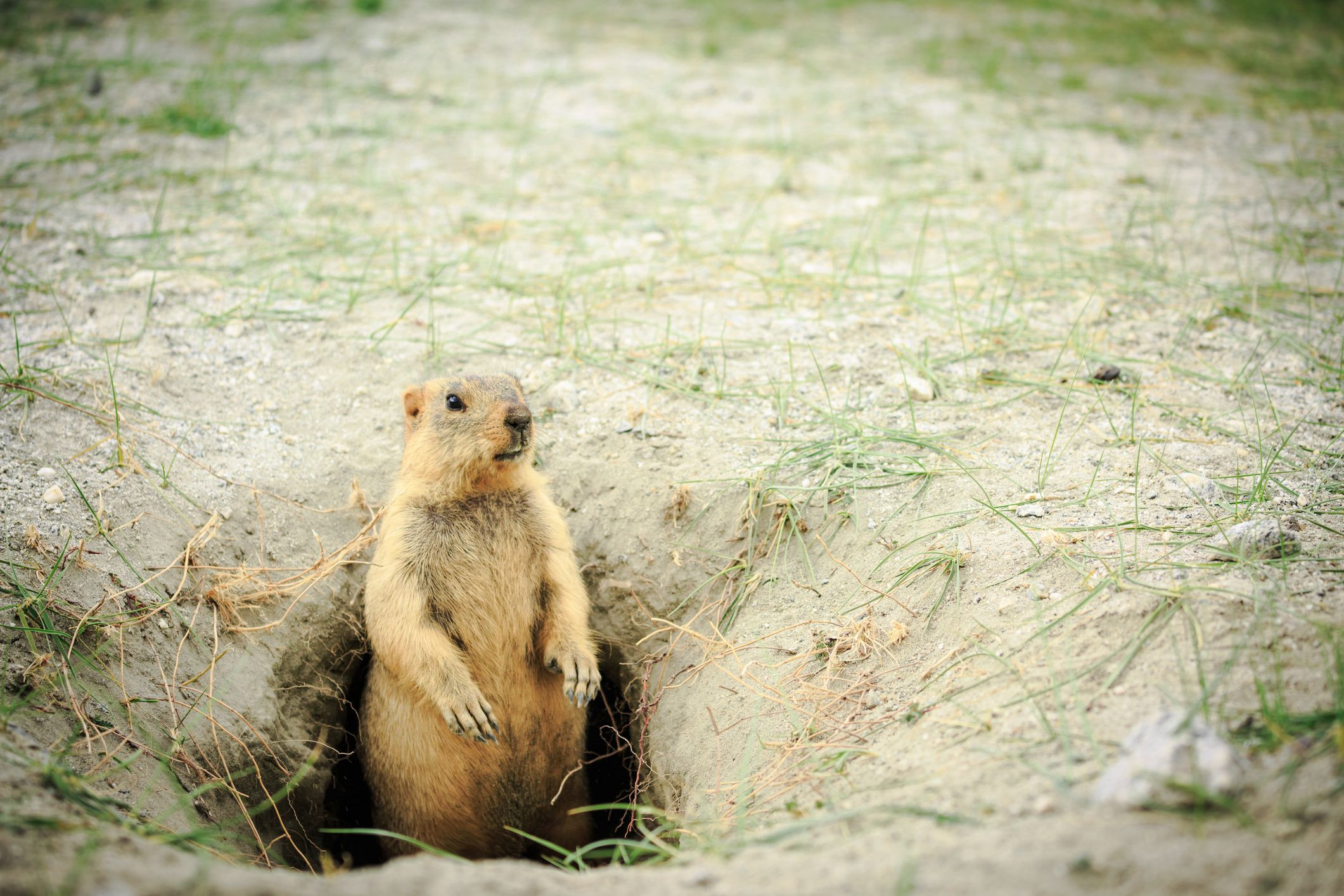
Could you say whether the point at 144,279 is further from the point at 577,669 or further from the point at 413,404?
the point at 577,669

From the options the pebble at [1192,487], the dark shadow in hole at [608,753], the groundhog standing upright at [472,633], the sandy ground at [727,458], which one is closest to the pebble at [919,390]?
the sandy ground at [727,458]

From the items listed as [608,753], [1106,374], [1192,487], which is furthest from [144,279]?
[1192,487]

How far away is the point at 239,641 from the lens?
11.8ft

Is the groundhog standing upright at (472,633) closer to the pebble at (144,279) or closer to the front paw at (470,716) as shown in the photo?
the front paw at (470,716)

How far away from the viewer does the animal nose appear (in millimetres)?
3420

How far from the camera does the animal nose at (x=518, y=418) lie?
3.42 metres

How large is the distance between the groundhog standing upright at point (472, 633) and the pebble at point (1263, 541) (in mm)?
2277

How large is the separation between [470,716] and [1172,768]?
2.28 meters

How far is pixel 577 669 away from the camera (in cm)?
358

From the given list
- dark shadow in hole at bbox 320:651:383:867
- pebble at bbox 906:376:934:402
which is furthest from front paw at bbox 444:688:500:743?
pebble at bbox 906:376:934:402

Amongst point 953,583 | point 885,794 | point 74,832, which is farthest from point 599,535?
point 74,832

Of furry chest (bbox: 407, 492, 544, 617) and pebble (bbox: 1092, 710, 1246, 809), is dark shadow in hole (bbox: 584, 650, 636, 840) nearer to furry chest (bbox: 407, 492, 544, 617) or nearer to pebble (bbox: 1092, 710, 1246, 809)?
furry chest (bbox: 407, 492, 544, 617)

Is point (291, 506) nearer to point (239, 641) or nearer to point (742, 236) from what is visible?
point (239, 641)

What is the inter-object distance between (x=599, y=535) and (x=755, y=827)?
5.70ft
